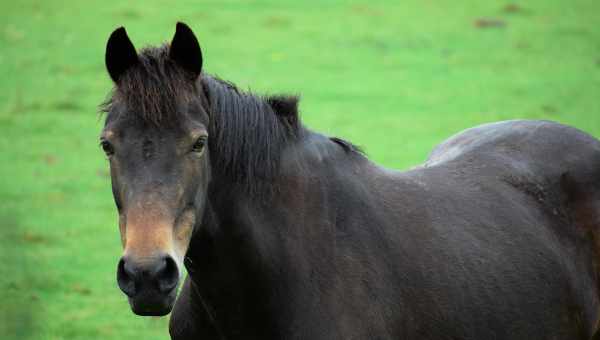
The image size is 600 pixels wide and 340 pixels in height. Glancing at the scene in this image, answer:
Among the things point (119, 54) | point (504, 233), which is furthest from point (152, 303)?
point (504, 233)

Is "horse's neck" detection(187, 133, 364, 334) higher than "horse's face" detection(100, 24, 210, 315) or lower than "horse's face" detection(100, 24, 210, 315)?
lower

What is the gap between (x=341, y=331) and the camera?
12.7 ft

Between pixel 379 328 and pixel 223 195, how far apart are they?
2.99 feet

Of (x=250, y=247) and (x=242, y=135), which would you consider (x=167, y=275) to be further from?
(x=242, y=135)

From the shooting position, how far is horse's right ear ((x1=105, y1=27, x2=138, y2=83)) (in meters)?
3.65

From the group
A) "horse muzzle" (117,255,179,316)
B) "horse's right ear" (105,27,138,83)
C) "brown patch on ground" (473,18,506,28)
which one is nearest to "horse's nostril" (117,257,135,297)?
"horse muzzle" (117,255,179,316)

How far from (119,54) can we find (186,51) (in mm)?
272

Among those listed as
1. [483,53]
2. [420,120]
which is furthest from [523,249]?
[483,53]

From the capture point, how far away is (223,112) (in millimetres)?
3844

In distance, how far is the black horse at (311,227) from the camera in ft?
11.6

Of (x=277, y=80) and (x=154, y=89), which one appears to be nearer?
(x=154, y=89)

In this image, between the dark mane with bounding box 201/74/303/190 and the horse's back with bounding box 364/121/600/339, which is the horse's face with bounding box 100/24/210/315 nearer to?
the dark mane with bounding box 201/74/303/190

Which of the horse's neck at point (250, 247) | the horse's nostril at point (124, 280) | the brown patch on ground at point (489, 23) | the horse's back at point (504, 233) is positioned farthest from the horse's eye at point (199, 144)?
the brown patch on ground at point (489, 23)

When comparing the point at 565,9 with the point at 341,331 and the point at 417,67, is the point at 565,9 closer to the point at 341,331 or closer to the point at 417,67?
the point at 417,67
